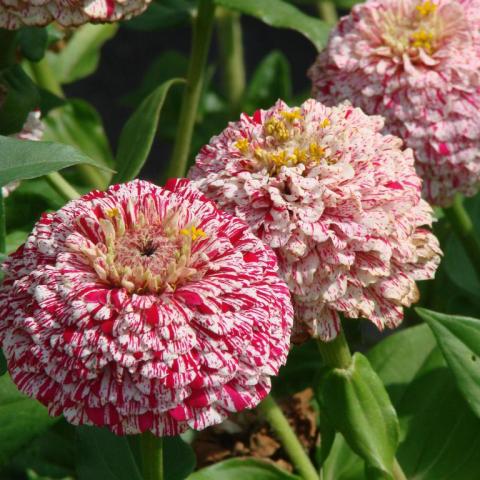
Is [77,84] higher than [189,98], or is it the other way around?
[77,84]

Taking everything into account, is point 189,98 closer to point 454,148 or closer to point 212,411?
point 454,148

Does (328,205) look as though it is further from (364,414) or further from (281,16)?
(281,16)

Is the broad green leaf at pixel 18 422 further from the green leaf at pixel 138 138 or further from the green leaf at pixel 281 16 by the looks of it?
the green leaf at pixel 281 16

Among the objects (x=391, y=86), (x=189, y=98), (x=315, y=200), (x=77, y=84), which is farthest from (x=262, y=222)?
(x=77, y=84)

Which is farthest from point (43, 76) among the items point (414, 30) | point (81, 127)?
point (414, 30)

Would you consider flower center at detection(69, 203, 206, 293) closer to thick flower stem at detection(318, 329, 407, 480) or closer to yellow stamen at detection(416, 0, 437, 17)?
thick flower stem at detection(318, 329, 407, 480)

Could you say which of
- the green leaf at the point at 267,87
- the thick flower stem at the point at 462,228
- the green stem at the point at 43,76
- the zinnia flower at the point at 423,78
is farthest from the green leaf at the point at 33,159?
the green leaf at the point at 267,87

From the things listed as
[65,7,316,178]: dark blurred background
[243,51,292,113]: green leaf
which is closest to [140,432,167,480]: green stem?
[243,51,292,113]: green leaf
